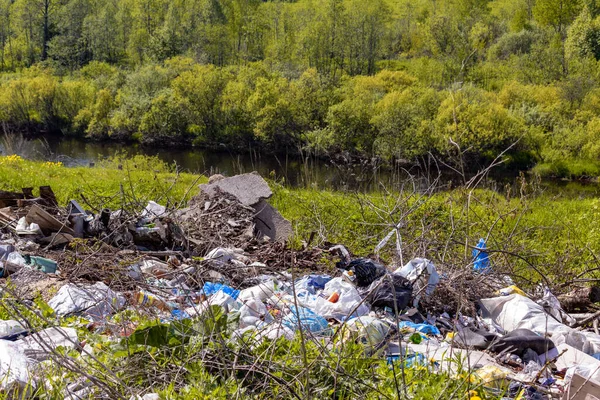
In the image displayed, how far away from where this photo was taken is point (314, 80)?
40.0 m

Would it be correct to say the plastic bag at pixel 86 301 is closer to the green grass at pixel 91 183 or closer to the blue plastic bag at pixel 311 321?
the blue plastic bag at pixel 311 321

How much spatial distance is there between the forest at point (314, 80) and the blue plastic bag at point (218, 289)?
6.90 metres

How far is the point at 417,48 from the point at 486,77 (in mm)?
20967

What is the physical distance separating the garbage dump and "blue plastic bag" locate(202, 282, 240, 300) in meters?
0.02

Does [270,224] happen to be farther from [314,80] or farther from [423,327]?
[314,80]

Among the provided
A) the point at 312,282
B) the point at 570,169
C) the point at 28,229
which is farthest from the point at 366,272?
the point at 570,169

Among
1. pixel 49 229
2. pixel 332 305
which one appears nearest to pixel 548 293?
pixel 332 305

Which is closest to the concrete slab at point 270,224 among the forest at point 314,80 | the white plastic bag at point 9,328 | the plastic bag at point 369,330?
the plastic bag at point 369,330

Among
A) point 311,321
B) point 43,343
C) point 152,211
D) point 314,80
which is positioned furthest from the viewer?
point 314,80

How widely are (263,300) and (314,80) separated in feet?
122

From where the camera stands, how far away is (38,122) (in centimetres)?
4162

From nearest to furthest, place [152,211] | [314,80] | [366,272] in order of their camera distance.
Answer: [366,272]
[152,211]
[314,80]

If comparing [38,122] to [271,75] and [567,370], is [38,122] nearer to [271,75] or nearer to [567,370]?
[271,75]

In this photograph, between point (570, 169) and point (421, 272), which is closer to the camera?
point (421, 272)
